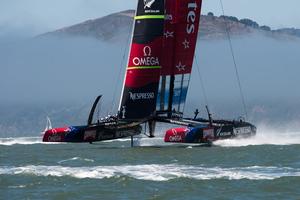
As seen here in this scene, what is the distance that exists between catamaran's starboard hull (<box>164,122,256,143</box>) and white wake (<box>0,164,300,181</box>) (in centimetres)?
1158

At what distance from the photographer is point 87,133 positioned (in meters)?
56.6

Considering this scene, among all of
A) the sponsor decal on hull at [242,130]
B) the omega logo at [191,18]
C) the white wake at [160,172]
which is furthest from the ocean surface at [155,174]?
the omega logo at [191,18]

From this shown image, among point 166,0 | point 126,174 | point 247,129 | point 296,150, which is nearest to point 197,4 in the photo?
point 166,0

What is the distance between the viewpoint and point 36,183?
120 ft

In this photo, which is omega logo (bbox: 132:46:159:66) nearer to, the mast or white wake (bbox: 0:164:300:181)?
the mast

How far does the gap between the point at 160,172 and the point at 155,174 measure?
0.81 meters

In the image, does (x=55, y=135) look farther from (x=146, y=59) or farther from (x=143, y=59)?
(x=146, y=59)

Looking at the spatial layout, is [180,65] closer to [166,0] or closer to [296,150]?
[166,0]

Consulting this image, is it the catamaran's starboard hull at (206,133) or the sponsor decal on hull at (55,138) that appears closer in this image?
the catamaran's starboard hull at (206,133)

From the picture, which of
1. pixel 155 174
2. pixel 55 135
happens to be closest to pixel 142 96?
pixel 55 135

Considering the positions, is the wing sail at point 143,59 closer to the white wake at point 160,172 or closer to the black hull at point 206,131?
the black hull at point 206,131

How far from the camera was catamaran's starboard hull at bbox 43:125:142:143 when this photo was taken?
5600cm

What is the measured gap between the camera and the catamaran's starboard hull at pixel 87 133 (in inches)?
2205

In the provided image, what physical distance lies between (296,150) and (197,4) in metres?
12.1
